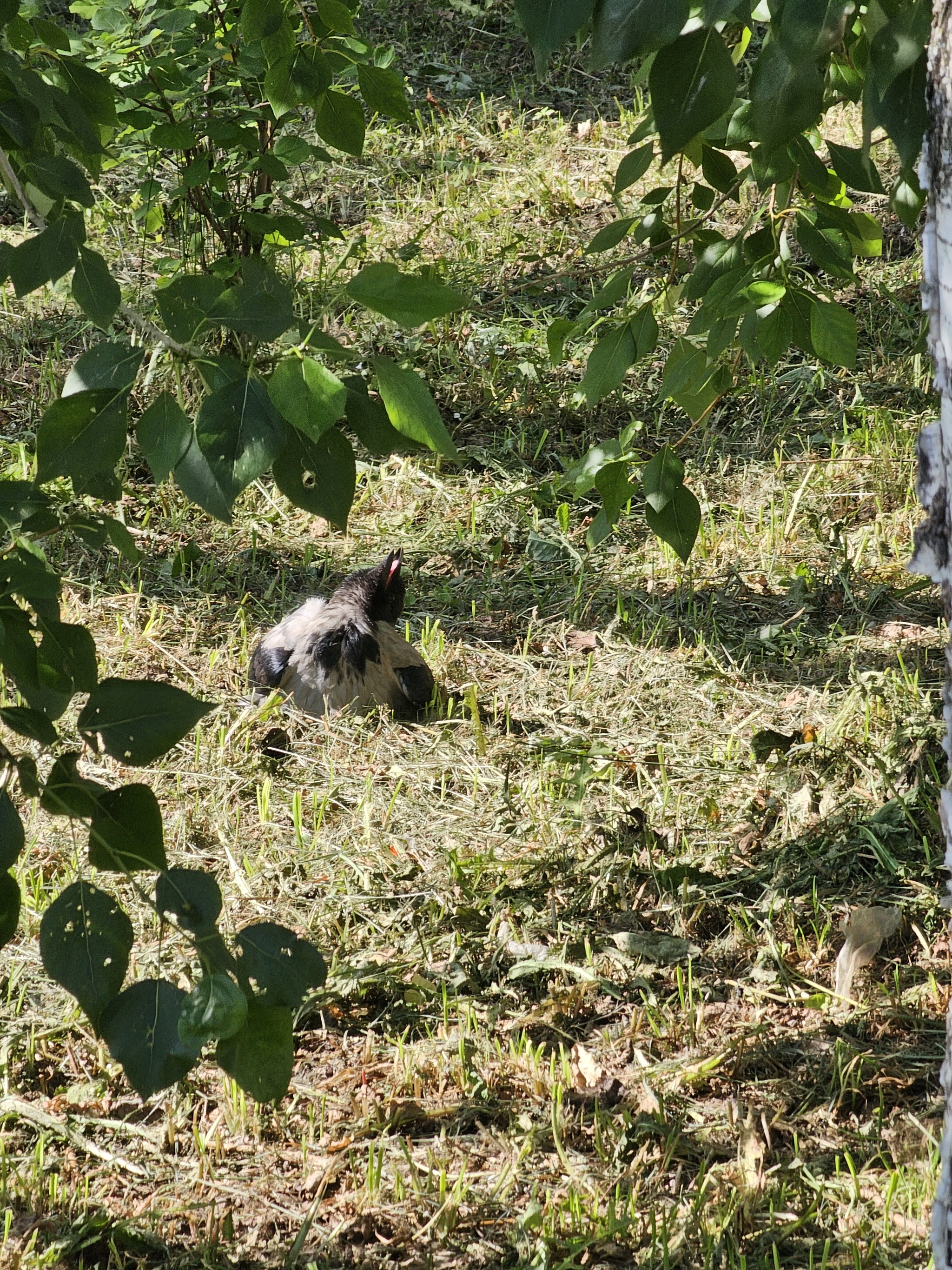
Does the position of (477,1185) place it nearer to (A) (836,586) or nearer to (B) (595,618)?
(B) (595,618)

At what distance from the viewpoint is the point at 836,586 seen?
4.32m

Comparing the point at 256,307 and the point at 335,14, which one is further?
the point at 335,14

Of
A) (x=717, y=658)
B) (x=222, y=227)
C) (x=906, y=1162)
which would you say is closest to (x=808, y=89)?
(x=906, y=1162)

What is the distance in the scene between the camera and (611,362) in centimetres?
248

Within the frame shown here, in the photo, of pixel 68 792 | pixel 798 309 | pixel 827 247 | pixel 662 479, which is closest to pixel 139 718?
pixel 68 792

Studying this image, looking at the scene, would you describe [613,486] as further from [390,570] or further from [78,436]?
[390,570]

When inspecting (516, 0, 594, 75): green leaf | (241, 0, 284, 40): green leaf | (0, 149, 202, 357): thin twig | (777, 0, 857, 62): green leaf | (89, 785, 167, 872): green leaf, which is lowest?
(89, 785, 167, 872): green leaf

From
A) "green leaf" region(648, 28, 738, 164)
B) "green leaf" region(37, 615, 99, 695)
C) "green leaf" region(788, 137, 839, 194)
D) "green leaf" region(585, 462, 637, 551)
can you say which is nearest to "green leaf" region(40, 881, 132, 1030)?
"green leaf" region(37, 615, 99, 695)

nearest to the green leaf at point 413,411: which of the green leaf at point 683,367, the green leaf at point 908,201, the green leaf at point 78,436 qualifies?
the green leaf at point 78,436

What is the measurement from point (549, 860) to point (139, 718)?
1827 millimetres

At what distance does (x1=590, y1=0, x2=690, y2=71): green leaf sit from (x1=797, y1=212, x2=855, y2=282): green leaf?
95 cm

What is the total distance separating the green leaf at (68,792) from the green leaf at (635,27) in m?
1.01

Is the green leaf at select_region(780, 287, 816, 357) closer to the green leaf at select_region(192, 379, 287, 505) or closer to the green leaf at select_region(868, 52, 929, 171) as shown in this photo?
the green leaf at select_region(868, 52, 929, 171)

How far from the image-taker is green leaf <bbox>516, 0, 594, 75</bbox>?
143 centimetres
